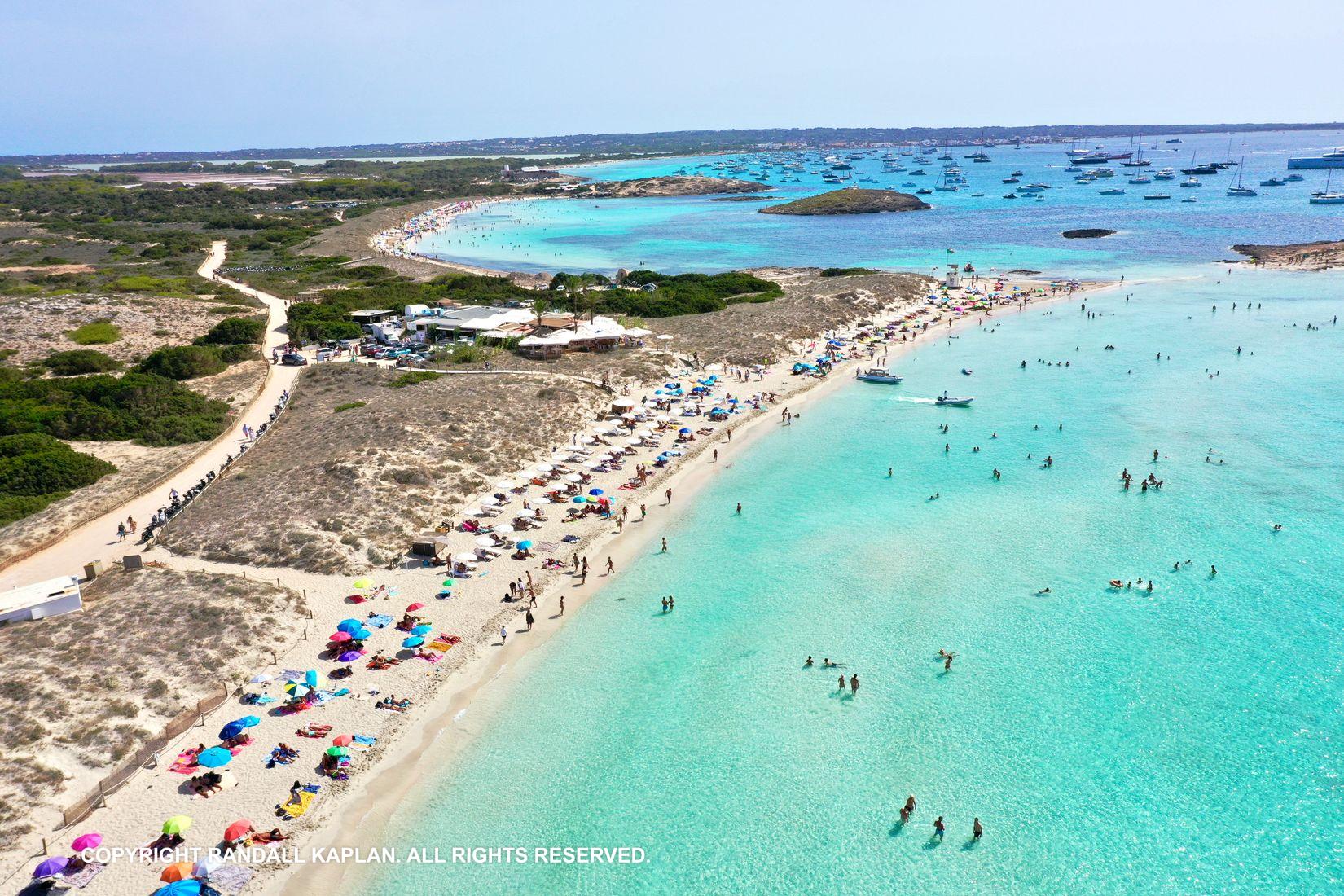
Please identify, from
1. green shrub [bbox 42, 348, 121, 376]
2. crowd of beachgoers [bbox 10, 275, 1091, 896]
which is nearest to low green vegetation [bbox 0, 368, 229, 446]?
green shrub [bbox 42, 348, 121, 376]

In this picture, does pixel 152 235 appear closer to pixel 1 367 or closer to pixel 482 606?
pixel 1 367

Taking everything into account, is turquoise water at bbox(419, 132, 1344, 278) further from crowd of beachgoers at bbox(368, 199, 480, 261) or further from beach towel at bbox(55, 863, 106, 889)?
beach towel at bbox(55, 863, 106, 889)

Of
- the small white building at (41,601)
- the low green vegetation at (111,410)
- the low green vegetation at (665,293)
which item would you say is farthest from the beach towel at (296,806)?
the low green vegetation at (665,293)

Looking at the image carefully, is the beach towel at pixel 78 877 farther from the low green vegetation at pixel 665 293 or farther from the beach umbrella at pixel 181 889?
the low green vegetation at pixel 665 293

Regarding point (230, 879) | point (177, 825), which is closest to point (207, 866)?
point (230, 879)

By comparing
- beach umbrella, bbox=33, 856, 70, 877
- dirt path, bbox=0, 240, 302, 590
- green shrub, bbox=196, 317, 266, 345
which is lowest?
beach umbrella, bbox=33, 856, 70, 877
